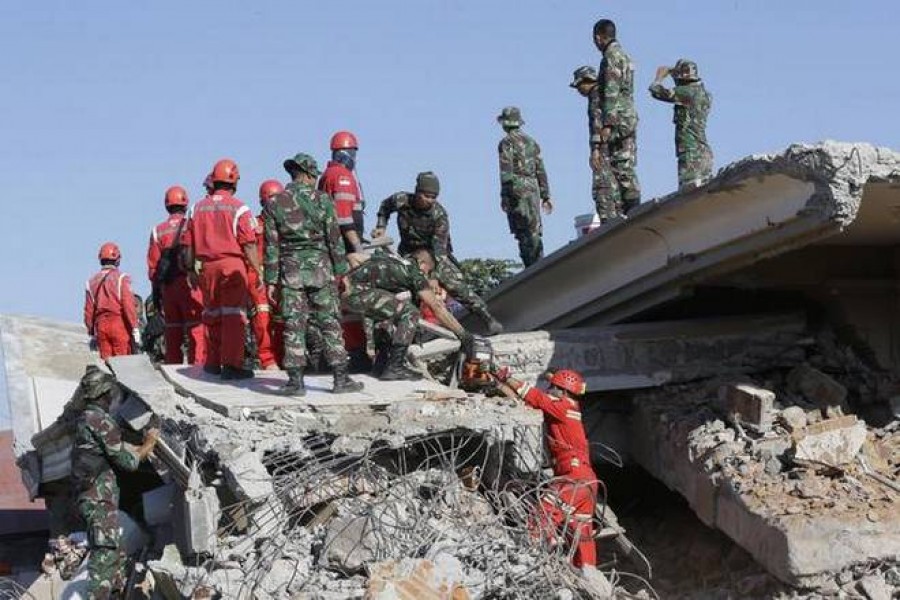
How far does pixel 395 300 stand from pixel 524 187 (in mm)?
3552

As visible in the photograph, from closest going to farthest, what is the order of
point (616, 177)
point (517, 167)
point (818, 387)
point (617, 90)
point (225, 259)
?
point (225, 259), point (818, 387), point (617, 90), point (616, 177), point (517, 167)

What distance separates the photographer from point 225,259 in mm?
11219

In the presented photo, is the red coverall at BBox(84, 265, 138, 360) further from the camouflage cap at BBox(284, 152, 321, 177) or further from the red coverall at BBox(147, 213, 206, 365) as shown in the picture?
the camouflage cap at BBox(284, 152, 321, 177)

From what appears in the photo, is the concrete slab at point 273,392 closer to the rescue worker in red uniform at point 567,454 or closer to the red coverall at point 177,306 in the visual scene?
the rescue worker in red uniform at point 567,454

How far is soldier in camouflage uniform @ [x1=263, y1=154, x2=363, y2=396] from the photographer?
1047cm

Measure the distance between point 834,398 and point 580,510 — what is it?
269 cm

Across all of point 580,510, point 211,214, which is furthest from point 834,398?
point 211,214

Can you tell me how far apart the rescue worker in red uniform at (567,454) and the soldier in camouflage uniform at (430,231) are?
→ 1401 millimetres

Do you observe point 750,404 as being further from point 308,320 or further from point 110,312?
point 110,312

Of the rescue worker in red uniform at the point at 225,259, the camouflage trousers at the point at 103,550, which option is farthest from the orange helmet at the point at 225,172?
the camouflage trousers at the point at 103,550

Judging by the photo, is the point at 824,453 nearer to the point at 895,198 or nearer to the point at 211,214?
the point at 895,198

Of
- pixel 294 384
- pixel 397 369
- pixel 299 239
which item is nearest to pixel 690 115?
pixel 397 369

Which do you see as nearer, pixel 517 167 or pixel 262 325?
pixel 262 325

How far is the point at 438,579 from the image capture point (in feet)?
27.0
